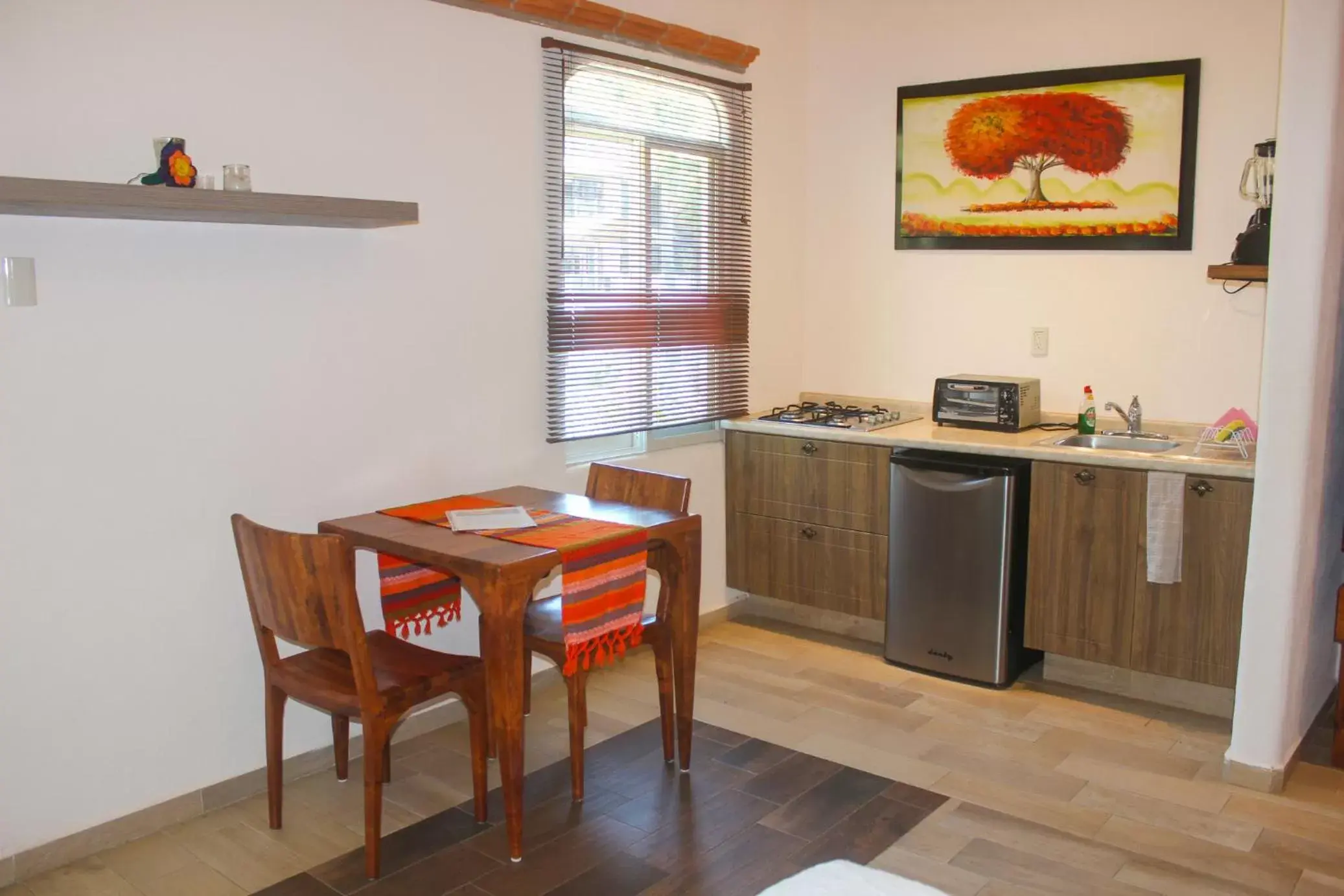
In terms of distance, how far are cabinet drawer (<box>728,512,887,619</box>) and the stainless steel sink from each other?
800 millimetres

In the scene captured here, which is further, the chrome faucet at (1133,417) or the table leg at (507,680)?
the chrome faucet at (1133,417)

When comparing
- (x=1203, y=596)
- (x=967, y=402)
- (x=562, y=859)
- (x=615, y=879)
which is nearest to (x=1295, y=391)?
(x=1203, y=596)

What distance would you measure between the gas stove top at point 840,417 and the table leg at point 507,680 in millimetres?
2045

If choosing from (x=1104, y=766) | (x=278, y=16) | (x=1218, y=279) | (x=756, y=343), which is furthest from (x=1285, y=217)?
(x=278, y=16)

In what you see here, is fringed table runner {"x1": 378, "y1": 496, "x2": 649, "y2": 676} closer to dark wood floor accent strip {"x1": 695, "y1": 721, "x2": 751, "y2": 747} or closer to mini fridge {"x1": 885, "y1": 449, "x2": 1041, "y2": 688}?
dark wood floor accent strip {"x1": 695, "y1": 721, "x2": 751, "y2": 747}

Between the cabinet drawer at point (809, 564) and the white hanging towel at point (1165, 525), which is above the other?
the white hanging towel at point (1165, 525)

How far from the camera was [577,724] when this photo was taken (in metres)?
3.07

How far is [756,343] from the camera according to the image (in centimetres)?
486

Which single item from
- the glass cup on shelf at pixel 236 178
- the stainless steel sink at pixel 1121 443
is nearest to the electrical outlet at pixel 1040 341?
the stainless steel sink at pixel 1121 443

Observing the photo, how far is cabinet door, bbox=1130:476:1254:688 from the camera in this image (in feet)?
11.4

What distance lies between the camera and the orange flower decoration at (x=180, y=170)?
8.63 feet

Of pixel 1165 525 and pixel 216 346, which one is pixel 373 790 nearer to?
pixel 216 346

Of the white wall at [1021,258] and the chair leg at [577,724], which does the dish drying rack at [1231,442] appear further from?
the chair leg at [577,724]

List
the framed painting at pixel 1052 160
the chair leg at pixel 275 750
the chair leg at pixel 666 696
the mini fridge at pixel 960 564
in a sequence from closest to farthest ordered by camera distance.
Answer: the chair leg at pixel 275 750 < the chair leg at pixel 666 696 < the mini fridge at pixel 960 564 < the framed painting at pixel 1052 160
